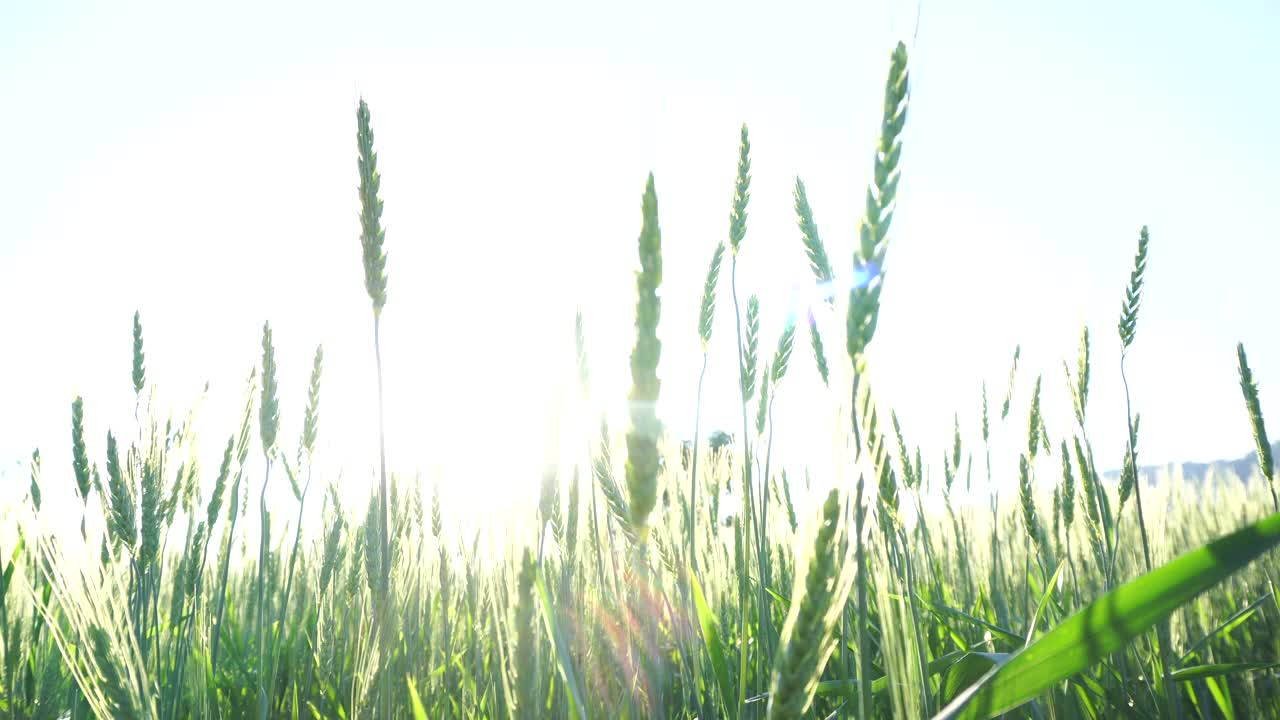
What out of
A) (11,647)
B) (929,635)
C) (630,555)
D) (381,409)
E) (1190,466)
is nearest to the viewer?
(381,409)

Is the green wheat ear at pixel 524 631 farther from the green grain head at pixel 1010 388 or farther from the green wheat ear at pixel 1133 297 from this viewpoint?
the green grain head at pixel 1010 388

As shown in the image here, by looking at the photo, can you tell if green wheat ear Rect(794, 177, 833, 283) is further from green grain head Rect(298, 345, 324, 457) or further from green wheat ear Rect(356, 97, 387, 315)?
green grain head Rect(298, 345, 324, 457)

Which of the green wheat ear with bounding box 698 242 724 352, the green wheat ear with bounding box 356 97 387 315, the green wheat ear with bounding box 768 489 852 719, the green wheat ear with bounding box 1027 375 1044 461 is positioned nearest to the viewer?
the green wheat ear with bounding box 768 489 852 719

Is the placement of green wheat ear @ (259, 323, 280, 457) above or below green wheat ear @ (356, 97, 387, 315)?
below

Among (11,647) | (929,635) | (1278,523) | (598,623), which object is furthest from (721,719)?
(11,647)

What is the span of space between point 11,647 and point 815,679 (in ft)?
7.18

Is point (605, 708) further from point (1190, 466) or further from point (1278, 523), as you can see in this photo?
point (1190, 466)

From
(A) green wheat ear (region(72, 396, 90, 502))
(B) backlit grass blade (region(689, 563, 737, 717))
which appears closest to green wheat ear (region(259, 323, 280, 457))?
(A) green wheat ear (region(72, 396, 90, 502))

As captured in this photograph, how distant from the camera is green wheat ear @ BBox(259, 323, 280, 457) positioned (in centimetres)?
160

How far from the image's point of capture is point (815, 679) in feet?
2.00

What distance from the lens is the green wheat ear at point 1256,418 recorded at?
2135 mm

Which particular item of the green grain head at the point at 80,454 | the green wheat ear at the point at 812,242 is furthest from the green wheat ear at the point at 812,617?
the green grain head at the point at 80,454

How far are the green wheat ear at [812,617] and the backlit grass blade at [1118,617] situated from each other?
0.11 m

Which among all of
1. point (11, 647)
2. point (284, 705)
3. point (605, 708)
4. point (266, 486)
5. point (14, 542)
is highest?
point (266, 486)
